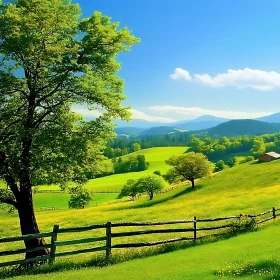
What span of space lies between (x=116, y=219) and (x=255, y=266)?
120ft

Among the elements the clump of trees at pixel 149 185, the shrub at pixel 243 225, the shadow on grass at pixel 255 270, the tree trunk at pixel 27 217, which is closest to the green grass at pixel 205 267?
the shadow on grass at pixel 255 270

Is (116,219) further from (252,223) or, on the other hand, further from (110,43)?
(110,43)

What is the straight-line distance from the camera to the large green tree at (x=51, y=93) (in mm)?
19406

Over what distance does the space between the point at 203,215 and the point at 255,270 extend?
31.8 meters

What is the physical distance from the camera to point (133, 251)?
22.3 metres

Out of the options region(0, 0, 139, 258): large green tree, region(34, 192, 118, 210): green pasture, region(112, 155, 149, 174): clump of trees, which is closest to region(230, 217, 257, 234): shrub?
region(0, 0, 139, 258): large green tree

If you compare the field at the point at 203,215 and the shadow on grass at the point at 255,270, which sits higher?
the shadow on grass at the point at 255,270

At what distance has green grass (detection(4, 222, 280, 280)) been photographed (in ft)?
45.3

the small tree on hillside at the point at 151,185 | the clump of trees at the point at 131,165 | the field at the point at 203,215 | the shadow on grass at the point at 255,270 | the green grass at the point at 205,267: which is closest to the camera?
the shadow on grass at the point at 255,270

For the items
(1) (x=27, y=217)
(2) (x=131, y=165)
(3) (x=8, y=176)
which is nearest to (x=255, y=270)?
(1) (x=27, y=217)

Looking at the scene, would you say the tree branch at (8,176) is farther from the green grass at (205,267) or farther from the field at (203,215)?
the green grass at (205,267)

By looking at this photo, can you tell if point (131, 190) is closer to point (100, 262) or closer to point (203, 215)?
point (203, 215)

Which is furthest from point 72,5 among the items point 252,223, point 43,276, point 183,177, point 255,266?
point 183,177

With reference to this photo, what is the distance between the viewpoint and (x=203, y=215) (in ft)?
148
